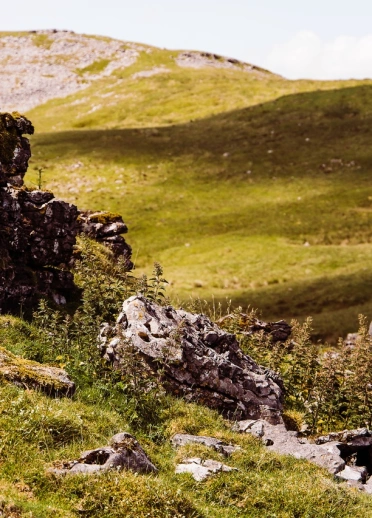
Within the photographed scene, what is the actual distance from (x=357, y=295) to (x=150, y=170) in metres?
41.7

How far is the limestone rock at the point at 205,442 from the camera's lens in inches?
561

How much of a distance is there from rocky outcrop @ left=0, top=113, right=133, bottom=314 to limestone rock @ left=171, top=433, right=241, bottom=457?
7.47m

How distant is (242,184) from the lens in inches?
2904

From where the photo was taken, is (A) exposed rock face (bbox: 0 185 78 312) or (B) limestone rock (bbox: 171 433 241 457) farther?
(A) exposed rock face (bbox: 0 185 78 312)

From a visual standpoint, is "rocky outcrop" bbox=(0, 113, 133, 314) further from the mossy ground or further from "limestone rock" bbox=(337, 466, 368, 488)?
"limestone rock" bbox=(337, 466, 368, 488)

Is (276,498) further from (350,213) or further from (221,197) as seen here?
(221,197)

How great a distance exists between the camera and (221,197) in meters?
70.6

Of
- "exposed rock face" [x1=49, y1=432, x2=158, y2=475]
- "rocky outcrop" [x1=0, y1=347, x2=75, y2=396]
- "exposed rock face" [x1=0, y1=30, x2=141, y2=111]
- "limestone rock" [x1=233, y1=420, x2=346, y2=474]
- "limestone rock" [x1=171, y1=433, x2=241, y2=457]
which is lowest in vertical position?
"limestone rock" [x1=233, y1=420, x2=346, y2=474]

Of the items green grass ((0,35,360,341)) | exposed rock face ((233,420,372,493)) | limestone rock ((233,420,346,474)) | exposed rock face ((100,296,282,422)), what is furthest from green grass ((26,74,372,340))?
limestone rock ((233,420,346,474))

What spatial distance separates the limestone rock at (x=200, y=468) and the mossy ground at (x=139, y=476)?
0.61 feet

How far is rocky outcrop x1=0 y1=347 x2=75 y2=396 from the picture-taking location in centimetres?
1366

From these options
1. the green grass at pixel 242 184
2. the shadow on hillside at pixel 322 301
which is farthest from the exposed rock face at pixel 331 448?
the green grass at pixel 242 184

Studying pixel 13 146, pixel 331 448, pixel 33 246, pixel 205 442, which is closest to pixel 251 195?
pixel 13 146

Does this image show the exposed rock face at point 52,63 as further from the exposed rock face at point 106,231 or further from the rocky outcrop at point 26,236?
the rocky outcrop at point 26,236
